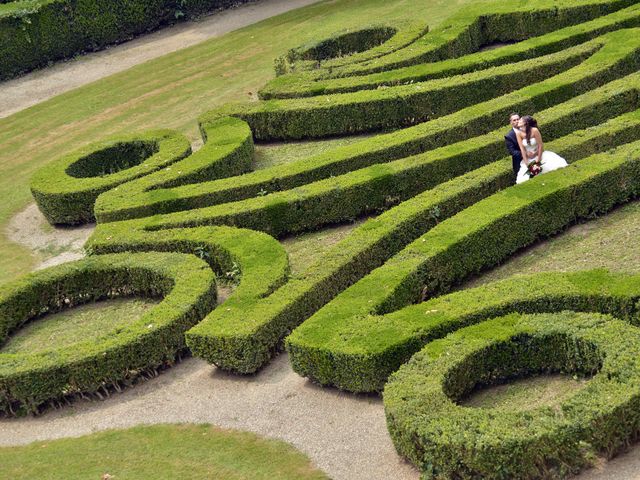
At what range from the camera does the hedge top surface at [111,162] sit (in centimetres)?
2575

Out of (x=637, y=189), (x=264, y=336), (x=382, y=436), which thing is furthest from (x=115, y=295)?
(x=637, y=189)

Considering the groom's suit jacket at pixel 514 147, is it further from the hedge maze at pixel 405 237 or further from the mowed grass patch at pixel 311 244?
the mowed grass patch at pixel 311 244

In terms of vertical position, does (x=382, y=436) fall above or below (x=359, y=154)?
below

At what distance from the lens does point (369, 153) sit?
24.1 metres

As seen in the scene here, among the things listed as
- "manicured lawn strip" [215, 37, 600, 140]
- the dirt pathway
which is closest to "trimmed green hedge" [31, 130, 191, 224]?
"manicured lawn strip" [215, 37, 600, 140]

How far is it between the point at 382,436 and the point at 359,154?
9.97 metres

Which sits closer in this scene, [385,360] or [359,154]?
[385,360]

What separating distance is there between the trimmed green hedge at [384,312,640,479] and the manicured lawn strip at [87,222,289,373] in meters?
3.42

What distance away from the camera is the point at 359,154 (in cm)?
2408

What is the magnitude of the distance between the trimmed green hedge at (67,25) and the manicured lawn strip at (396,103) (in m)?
12.0

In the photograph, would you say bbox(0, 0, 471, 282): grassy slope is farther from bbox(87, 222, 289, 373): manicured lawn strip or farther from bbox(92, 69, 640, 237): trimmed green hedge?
→ bbox(92, 69, 640, 237): trimmed green hedge

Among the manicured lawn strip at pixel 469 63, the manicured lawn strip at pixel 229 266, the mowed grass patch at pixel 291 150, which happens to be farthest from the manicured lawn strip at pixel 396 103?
the manicured lawn strip at pixel 229 266

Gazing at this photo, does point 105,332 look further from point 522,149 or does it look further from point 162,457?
point 522,149

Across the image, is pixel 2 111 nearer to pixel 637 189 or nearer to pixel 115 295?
pixel 115 295
